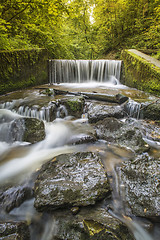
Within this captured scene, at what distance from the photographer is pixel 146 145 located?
3.40 m

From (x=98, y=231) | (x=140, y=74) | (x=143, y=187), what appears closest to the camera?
(x=98, y=231)

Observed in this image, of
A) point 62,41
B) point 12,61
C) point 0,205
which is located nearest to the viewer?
point 0,205

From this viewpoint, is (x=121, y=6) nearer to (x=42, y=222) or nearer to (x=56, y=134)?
(x=56, y=134)

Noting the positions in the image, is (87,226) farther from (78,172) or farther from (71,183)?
(78,172)

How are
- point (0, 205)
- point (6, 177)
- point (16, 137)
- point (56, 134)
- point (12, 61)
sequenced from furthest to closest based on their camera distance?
point (12, 61) < point (56, 134) < point (16, 137) < point (6, 177) < point (0, 205)

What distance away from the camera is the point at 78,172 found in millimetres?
2416

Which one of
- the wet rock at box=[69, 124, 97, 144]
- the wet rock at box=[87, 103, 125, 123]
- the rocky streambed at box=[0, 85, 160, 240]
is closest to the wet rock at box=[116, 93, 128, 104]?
the wet rock at box=[87, 103, 125, 123]

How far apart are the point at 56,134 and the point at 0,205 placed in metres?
2.37

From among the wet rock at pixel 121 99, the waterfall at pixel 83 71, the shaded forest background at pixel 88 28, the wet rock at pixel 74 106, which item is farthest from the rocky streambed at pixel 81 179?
the waterfall at pixel 83 71

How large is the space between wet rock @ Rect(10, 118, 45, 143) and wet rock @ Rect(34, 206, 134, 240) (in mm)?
2279

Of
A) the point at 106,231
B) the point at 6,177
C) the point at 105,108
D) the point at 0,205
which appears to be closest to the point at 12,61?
the point at 105,108

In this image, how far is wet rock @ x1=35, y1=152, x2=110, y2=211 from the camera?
1947 mm

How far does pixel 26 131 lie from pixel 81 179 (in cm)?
222

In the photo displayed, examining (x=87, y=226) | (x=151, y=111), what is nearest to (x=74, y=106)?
(x=151, y=111)
